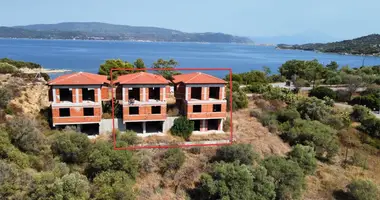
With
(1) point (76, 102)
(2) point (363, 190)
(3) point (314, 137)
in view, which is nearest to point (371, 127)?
(3) point (314, 137)

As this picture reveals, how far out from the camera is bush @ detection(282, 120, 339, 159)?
90.1ft

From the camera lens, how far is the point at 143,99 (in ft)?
80.8

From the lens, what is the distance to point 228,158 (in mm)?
23000

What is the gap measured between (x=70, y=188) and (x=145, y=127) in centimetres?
1050

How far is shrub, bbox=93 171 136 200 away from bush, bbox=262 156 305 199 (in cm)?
944

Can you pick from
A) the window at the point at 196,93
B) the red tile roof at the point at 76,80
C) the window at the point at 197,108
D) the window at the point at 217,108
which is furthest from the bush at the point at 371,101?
the red tile roof at the point at 76,80

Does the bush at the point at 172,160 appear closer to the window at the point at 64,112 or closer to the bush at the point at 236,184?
the bush at the point at 236,184

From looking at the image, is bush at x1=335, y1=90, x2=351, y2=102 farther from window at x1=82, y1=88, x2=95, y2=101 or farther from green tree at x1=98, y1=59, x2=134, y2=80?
window at x1=82, y1=88, x2=95, y2=101

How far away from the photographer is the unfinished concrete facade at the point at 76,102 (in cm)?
2319

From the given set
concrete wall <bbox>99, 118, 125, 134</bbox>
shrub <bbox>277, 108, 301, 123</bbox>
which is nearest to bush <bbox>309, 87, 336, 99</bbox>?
shrub <bbox>277, 108, 301, 123</bbox>

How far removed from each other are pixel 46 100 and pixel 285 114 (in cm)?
2294

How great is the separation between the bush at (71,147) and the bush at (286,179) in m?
12.3

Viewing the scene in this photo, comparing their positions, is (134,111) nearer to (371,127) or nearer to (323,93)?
(371,127)

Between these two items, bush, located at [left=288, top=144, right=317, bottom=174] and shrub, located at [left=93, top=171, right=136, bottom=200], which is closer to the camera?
shrub, located at [left=93, top=171, right=136, bottom=200]
